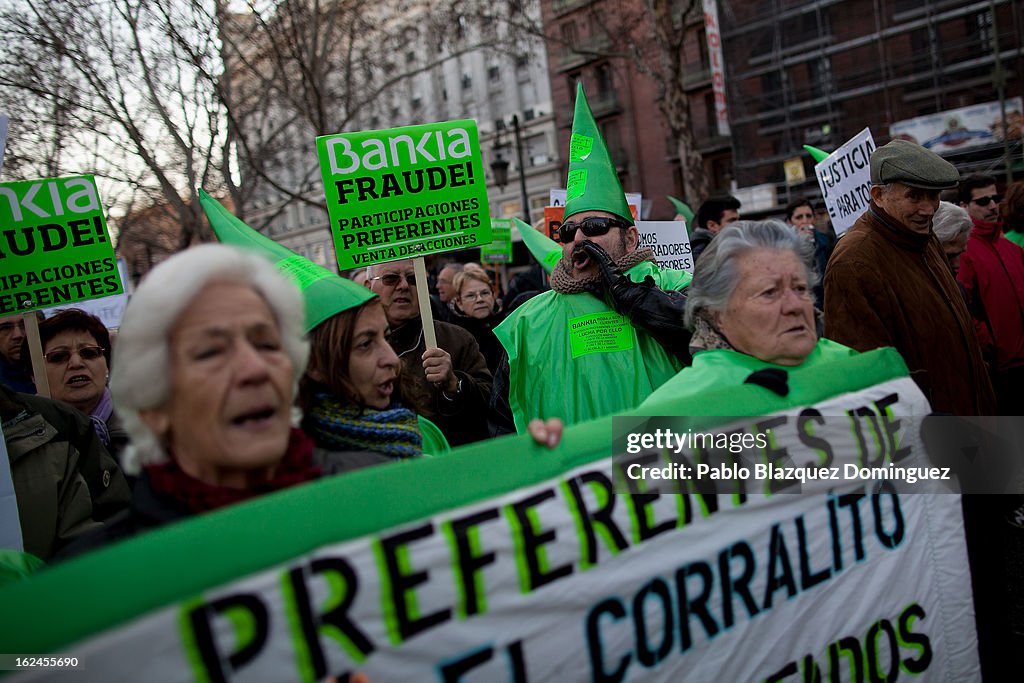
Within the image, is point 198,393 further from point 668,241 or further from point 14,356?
point 668,241

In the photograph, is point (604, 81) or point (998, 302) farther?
point (604, 81)

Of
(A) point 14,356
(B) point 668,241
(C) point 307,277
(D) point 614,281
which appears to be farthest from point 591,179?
(A) point 14,356

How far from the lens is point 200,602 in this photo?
1212 mm

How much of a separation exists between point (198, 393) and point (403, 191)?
90.0 inches

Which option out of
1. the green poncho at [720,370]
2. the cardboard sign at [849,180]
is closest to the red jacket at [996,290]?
the cardboard sign at [849,180]

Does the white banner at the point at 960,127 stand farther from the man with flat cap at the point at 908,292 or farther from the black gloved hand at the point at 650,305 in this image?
the black gloved hand at the point at 650,305

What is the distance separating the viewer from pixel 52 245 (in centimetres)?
371

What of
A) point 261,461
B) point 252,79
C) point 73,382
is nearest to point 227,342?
point 261,461

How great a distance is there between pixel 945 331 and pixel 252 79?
17618mm

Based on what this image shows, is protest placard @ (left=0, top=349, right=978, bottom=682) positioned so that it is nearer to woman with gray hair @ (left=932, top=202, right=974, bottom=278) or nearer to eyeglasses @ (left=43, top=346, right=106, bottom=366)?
A: eyeglasses @ (left=43, top=346, right=106, bottom=366)

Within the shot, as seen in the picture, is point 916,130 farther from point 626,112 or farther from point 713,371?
point 713,371

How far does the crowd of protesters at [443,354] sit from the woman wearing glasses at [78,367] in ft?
0.03

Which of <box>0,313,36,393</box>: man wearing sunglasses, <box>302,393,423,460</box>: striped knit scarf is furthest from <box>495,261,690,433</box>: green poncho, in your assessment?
<box>0,313,36,393</box>: man wearing sunglasses

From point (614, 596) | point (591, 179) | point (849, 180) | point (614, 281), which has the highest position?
point (591, 179)
